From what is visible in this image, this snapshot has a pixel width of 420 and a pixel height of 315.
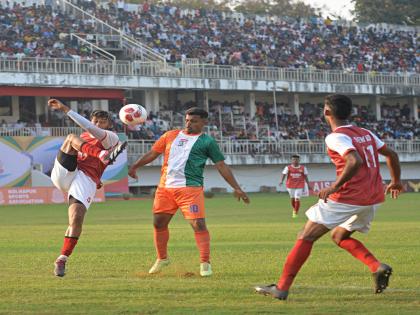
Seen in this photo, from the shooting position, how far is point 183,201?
12.8 meters

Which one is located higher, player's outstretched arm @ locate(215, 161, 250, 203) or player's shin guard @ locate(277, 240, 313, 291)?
player's outstretched arm @ locate(215, 161, 250, 203)

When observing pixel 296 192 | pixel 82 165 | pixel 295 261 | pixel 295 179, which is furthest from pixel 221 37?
pixel 295 261

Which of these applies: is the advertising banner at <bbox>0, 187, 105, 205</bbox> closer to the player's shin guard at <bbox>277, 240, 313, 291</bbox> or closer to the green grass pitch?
the green grass pitch

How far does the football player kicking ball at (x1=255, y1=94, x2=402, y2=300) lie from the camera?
32.3 feet

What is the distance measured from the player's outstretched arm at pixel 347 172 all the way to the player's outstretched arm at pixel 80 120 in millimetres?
3797

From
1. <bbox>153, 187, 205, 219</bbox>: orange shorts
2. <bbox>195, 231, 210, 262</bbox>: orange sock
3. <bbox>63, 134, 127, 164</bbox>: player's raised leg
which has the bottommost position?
<bbox>195, 231, 210, 262</bbox>: orange sock

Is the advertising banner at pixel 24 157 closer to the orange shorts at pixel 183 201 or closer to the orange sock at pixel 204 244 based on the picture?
the orange shorts at pixel 183 201

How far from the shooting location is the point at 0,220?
95.5ft

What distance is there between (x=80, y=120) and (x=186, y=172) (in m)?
1.63

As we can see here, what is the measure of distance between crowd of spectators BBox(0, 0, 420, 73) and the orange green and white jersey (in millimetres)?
40875

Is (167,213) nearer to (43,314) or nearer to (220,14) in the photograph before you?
(43,314)

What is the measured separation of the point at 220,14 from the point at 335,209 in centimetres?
6060

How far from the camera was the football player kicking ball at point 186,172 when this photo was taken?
12750 millimetres

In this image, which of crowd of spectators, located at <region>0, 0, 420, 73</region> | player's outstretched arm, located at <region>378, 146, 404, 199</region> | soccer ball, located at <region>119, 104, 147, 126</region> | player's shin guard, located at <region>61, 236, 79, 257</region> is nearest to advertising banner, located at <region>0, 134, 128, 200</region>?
crowd of spectators, located at <region>0, 0, 420, 73</region>
